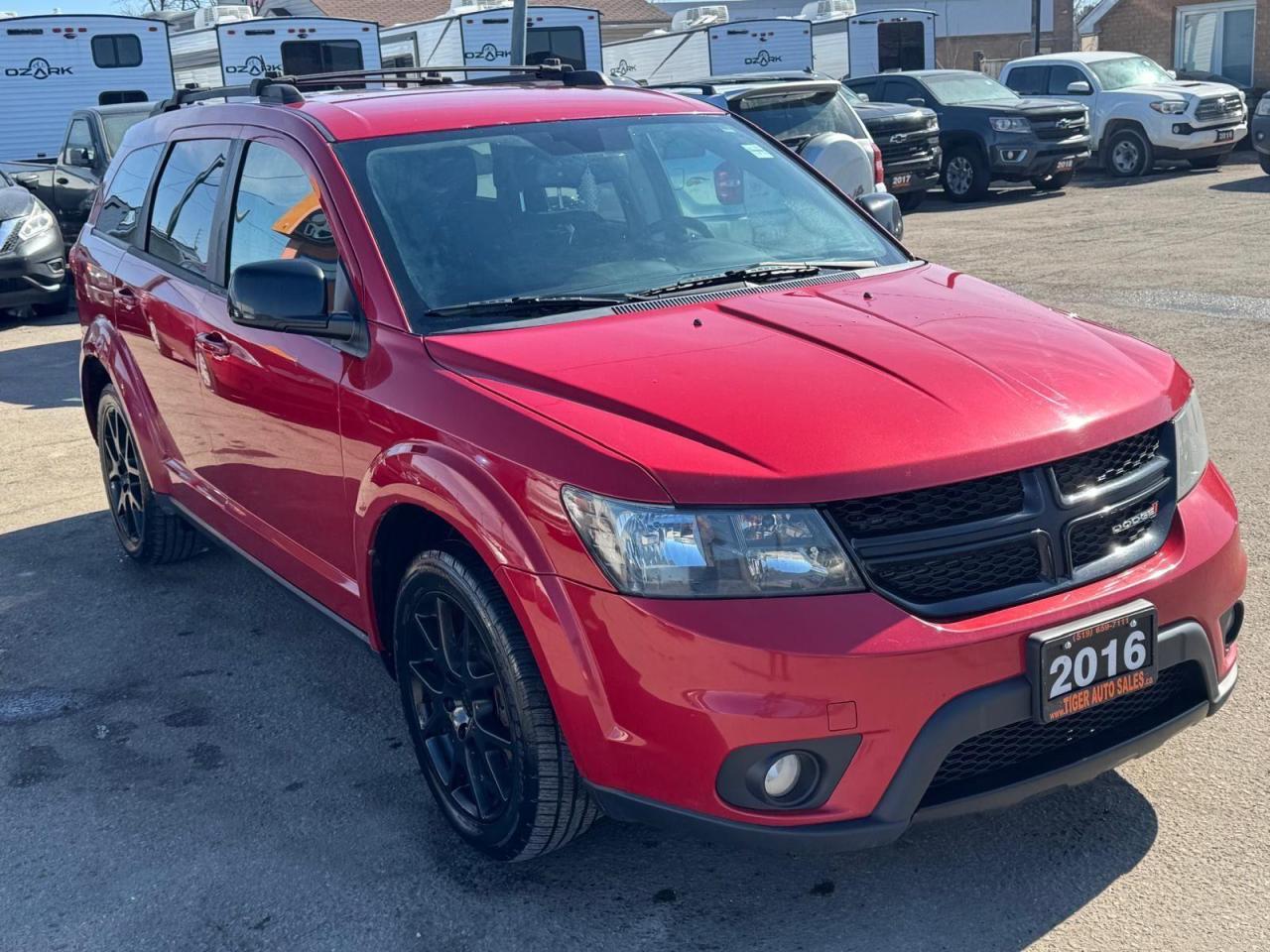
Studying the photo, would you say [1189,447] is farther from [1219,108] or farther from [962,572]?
[1219,108]

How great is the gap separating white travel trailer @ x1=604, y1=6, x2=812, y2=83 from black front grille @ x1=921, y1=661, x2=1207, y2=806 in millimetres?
21878

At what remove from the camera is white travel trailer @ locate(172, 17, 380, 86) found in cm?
1891

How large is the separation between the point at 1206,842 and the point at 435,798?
1.88 m

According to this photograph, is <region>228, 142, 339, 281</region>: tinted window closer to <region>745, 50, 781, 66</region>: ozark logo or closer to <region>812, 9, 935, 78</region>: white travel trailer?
<region>745, 50, 781, 66</region>: ozark logo

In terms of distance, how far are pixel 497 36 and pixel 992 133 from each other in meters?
7.87

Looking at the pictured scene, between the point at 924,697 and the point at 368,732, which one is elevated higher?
the point at 924,697

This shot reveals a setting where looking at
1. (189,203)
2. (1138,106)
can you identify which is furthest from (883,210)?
(1138,106)

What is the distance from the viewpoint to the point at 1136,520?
3.03 metres

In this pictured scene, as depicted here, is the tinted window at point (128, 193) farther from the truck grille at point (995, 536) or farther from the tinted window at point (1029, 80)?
the tinted window at point (1029, 80)

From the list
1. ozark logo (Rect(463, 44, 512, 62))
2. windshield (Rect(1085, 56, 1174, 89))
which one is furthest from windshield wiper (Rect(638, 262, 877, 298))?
windshield (Rect(1085, 56, 1174, 89))

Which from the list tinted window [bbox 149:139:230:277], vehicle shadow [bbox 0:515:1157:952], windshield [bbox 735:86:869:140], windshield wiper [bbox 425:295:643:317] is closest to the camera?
vehicle shadow [bbox 0:515:1157:952]

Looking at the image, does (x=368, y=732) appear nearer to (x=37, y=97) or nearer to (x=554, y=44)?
(x=37, y=97)

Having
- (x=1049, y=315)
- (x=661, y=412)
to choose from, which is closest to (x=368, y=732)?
(x=661, y=412)

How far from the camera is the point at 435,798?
353 centimetres
